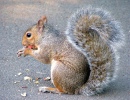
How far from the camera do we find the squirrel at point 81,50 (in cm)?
396

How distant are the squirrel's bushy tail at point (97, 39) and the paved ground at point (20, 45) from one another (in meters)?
0.32

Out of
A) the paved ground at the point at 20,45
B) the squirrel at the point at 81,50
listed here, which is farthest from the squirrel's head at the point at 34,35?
the paved ground at the point at 20,45

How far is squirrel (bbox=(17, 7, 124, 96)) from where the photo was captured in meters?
3.96

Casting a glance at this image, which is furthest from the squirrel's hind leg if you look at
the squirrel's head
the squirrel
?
the squirrel's head

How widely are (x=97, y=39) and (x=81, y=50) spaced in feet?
0.58

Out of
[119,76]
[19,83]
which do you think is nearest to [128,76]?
[119,76]

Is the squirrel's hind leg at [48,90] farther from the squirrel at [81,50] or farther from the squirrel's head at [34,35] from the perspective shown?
the squirrel's head at [34,35]

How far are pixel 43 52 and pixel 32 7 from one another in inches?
119

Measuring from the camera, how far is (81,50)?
13.1 feet

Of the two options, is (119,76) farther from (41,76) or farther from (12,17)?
(12,17)

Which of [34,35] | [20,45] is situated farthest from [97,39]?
[20,45]

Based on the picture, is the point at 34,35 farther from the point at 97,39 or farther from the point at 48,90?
the point at 97,39

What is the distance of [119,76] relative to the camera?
4.64m

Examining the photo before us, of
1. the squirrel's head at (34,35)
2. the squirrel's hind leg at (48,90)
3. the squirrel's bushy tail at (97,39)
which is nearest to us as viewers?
the squirrel's bushy tail at (97,39)
